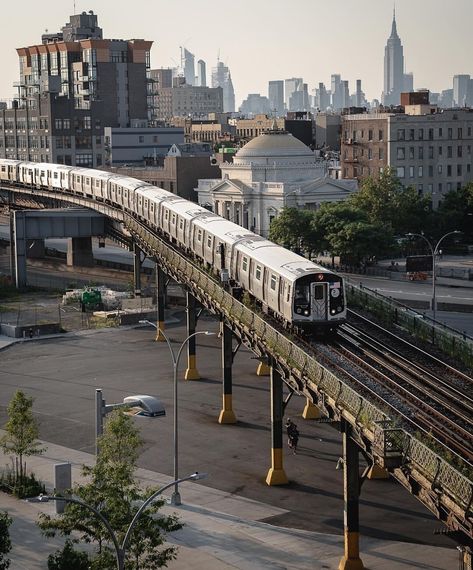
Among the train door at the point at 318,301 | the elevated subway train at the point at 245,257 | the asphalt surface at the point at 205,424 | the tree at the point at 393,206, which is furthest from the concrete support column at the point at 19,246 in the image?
the train door at the point at 318,301

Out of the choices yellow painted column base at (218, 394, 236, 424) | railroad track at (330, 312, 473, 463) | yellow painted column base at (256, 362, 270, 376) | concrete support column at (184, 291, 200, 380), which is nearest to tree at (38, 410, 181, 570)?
railroad track at (330, 312, 473, 463)

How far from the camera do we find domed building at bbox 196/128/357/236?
148 meters

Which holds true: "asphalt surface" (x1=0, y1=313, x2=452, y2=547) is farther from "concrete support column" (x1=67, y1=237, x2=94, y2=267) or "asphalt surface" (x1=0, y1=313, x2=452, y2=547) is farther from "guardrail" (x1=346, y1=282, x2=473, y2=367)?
"concrete support column" (x1=67, y1=237, x2=94, y2=267)

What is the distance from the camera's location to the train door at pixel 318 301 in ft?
178

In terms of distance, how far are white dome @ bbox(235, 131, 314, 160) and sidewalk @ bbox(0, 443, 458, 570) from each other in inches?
4247

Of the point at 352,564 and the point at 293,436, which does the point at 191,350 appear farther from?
the point at 352,564

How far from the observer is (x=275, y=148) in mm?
156500

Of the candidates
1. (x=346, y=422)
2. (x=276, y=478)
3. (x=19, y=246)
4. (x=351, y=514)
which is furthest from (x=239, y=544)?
(x=19, y=246)

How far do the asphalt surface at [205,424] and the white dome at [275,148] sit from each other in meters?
65.2

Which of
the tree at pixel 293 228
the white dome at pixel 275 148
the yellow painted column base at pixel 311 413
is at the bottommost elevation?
the yellow painted column base at pixel 311 413

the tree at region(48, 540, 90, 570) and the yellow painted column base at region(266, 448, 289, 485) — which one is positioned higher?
the tree at region(48, 540, 90, 570)

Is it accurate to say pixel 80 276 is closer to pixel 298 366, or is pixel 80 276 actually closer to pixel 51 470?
pixel 51 470

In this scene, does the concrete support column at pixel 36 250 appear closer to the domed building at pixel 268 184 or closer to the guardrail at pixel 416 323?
the domed building at pixel 268 184

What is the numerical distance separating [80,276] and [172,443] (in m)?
71.3
